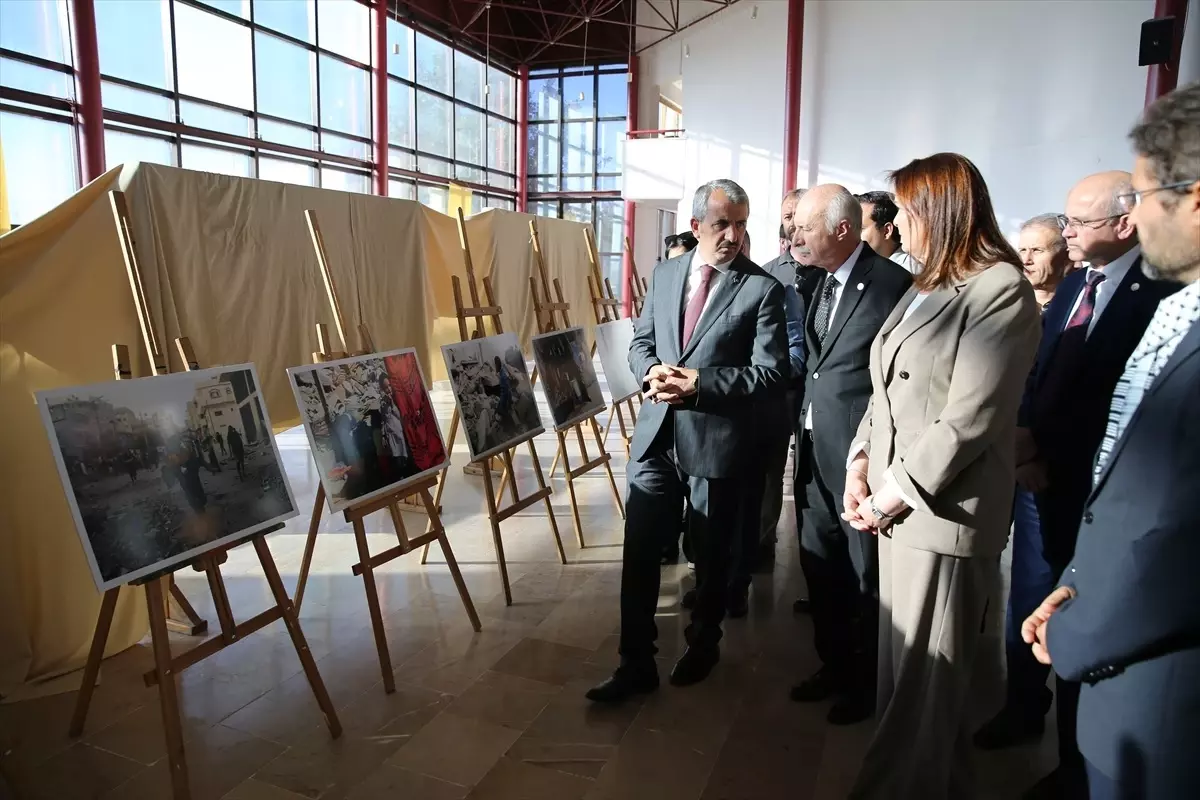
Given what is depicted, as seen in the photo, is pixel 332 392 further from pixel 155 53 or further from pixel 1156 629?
pixel 155 53

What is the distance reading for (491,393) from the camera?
331 centimetres

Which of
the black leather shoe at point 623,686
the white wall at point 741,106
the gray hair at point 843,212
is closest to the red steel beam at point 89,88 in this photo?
the black leather shoe at point 623,686

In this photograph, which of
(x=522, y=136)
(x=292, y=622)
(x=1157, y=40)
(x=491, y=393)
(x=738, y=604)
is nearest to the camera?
(x=292, y=622)

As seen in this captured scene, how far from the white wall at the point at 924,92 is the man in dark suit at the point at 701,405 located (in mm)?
7139

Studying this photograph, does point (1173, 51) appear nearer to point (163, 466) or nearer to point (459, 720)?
point (459, 720)

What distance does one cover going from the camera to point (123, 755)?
85.1 inches

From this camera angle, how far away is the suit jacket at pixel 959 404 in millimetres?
1564

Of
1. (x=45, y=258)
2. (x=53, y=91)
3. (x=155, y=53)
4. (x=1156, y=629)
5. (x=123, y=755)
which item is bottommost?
(x=123, y=755)

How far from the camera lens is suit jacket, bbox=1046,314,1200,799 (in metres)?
0.94

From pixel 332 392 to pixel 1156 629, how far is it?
226cm

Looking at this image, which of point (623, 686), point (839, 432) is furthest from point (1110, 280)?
point (623, 686)

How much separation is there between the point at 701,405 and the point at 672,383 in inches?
4.4

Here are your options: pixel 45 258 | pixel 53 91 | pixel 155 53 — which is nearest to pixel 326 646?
pixel 45 258

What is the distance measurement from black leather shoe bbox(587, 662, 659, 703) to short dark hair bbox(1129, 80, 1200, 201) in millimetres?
1978
